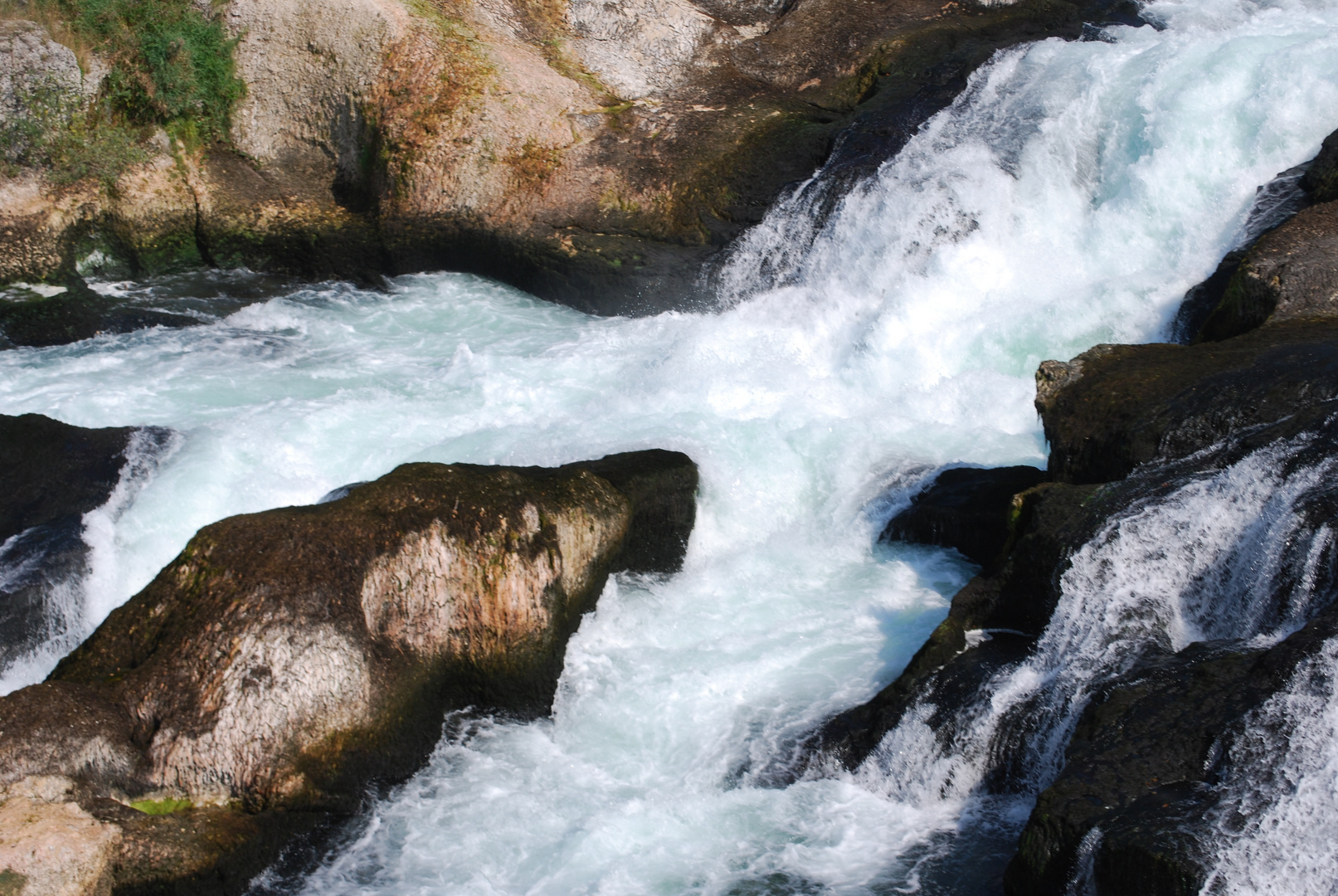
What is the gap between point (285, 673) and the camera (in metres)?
5.42

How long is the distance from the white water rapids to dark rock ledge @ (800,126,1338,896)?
1.61 ft

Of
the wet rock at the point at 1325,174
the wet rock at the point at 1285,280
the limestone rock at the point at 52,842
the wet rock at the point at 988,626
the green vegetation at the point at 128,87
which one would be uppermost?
the green vegetation at the point at 128,87

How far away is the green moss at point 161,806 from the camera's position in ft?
16.5

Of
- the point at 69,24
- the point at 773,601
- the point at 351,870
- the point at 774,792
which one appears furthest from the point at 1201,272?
the point at 69,24

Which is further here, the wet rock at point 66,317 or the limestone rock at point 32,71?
the limestone rock at point 32,71

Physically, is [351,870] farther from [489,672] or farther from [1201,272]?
[1201,272]

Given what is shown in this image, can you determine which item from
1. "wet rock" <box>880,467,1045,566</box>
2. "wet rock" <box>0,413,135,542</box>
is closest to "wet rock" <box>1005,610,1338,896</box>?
"wet rock" <box>880,467,1045,566</box>

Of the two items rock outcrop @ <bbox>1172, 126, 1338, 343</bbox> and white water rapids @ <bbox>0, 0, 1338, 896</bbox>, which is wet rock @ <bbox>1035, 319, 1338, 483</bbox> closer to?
rock outcrop @ <bbox>1172, 126, 1338, 343</bbox>

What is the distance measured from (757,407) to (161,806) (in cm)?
572

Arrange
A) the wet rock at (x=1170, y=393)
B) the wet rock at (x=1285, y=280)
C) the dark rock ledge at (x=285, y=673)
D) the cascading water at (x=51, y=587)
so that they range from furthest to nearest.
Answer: the wet rock at (x=1285, y=280) → the cascading water at (x=51, y=587) → the wet rock at (x=1170, y=393) → the dark rock ledge at (x=285, y=673)

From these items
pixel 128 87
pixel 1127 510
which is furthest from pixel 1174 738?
pixel 128 87

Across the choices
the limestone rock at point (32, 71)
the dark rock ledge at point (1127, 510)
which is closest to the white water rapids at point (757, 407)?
the dark rock ledge at point (1127, 510)

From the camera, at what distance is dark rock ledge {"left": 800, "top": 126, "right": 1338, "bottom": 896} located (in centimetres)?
416

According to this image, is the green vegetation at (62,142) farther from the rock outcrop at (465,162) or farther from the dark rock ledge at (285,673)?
the dark rock ledge at (285,673)
